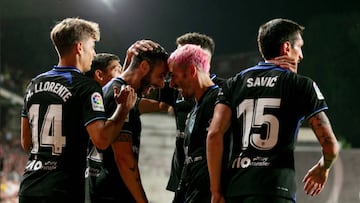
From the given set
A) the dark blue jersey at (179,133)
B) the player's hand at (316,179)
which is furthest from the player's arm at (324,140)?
the dark blue jersey at (179,133)

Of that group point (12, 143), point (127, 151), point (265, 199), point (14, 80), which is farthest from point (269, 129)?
point (14, 80)

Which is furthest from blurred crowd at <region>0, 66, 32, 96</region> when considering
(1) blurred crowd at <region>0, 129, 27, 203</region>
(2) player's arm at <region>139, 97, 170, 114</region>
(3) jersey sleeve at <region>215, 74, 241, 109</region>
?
(3) jersey sleeve at <region>215, 74, 241, 109</region>

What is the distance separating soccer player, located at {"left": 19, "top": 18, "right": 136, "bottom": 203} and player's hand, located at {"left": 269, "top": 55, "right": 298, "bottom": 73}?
66 cm

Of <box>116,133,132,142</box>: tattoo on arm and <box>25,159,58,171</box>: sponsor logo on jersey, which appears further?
<box>116,133,132,142</box>: tattoo on arm

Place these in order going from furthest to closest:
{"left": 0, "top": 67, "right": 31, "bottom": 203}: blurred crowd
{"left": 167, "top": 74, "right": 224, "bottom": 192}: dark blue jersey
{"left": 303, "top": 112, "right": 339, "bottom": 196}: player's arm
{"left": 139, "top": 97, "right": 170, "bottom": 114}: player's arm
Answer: {"left": 0, "top": 67, "right": 31, "bottom": 203}: blurred crowd, {"left": 139, "top": 97, "right": 170, "bottom": 114}: player's arm, {"left": 167, "top": 74, "right": 224, "bottom": 192}: dark blue jersey, {"left": 303, "top": 112, "right": 339, "bottom": 196}: player's arm

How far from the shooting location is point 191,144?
9.48ft

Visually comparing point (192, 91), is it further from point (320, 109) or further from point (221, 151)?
point (320, 109)

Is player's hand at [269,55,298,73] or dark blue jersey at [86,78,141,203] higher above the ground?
player's hand at [269,55,298,73]

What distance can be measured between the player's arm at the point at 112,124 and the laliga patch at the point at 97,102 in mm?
60

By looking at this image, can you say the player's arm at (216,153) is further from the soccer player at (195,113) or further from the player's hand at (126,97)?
the player's hand at (126,97)

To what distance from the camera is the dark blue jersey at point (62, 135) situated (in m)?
2.71

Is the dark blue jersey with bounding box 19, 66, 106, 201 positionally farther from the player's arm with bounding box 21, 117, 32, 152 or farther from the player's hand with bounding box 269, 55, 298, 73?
the player's hand with bounding box 269, 55, 298, 73

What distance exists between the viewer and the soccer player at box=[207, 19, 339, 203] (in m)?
2.55

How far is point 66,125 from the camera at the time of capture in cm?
273
